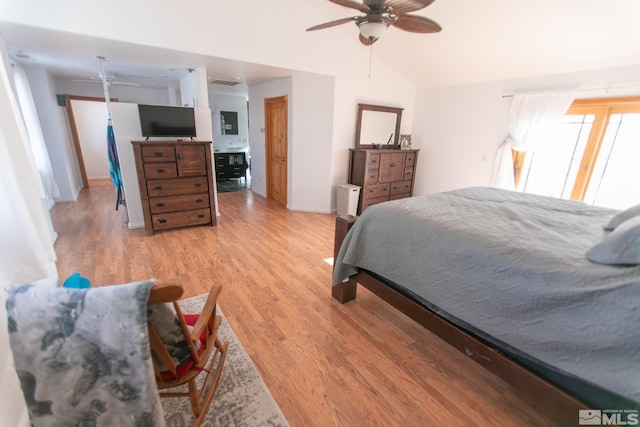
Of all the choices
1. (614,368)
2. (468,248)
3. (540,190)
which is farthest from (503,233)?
(540,190)

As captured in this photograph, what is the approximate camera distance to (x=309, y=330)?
2008 mm

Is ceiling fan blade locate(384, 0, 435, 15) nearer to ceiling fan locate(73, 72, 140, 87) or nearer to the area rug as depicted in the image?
the area rug

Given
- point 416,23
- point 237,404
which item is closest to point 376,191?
point 416,23

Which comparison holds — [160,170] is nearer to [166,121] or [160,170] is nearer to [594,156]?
[166,121]

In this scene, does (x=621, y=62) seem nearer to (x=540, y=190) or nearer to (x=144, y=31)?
(x=540, y=190)

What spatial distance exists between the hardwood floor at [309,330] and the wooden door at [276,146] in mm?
1597

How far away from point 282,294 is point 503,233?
1742mm

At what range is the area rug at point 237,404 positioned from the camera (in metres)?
1.36

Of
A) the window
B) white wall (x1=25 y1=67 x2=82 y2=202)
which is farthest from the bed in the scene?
white wall (x1=25 y1=67 x2=82 y2=202)

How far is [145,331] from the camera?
94 centimetres

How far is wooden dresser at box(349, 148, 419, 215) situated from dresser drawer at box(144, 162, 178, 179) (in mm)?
2807

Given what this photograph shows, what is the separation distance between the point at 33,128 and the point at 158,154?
8.13 feet

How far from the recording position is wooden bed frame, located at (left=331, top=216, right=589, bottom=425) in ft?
4.07

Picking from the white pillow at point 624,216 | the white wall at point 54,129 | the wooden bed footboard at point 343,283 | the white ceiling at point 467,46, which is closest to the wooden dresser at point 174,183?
the white ceiling at point 467,46
